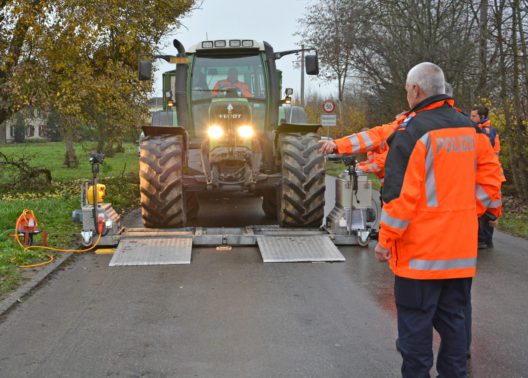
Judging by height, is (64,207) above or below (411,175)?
below

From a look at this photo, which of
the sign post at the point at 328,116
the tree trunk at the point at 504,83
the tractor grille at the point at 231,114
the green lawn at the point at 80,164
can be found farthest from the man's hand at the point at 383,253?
the sign post at the point at 328,116

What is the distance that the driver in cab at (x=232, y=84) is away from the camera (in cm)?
1044

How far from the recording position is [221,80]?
10539 millimetres

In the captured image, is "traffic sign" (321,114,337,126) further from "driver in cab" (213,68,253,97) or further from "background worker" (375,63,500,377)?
"background worker" (375,63,500,377)

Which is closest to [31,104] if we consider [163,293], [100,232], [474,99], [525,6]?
[100,232]

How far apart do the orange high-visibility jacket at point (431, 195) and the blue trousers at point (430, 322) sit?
0.09 meters

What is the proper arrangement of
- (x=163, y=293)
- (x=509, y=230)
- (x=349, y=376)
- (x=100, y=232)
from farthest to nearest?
(x=509, y=230) → (x=100, y=232) → (x=163, y=293) → (x=349, y=376)

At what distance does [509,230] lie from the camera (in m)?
10.9

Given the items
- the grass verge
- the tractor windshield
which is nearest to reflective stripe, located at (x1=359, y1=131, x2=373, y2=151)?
the tractor windshield

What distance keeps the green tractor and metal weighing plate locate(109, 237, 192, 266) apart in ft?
1.99

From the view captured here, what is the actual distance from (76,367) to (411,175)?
2.64 metres

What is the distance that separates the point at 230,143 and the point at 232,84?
156 centimetres

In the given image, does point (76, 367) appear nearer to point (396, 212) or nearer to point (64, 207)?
point (396, 212)

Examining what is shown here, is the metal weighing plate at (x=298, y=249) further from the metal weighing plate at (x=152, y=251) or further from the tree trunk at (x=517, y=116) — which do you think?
the tree trunk at (x=517, y=116)
